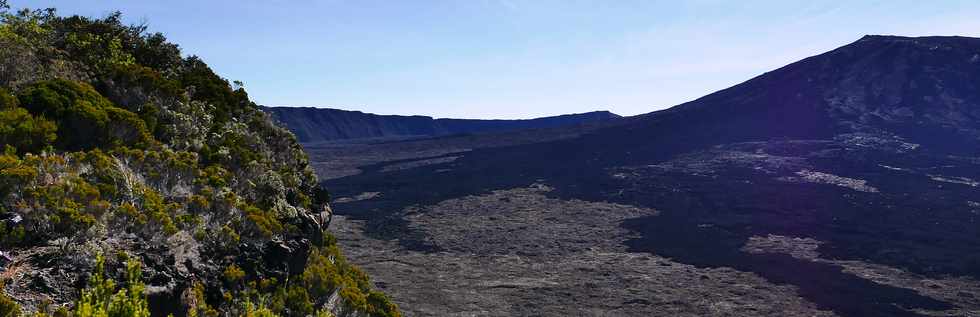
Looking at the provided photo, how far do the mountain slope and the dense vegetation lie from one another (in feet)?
53.6

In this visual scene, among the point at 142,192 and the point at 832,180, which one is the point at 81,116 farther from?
the point at 832,180

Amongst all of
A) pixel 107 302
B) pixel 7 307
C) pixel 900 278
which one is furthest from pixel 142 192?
pixel 900 278

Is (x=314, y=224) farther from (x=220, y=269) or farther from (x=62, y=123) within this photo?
(x=62, y=123)

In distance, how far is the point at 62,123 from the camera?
10.4 meters

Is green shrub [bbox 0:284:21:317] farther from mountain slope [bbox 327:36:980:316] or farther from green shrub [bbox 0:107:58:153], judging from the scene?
mountain slope [bbox 327:36:980:316]

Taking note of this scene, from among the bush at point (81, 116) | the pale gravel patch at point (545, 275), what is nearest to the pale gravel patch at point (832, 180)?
the pale gravel patch at point (545, 275)

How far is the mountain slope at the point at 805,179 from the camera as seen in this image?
101 feet

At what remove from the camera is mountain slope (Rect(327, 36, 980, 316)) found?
1209 inches

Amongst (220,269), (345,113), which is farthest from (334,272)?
(345,113)

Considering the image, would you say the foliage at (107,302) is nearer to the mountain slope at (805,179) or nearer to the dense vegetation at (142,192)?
the dense vegetation at (142,192)

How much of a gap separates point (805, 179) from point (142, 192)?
54691 mm

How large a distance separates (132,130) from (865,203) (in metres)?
47.6

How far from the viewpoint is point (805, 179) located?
2133 inches

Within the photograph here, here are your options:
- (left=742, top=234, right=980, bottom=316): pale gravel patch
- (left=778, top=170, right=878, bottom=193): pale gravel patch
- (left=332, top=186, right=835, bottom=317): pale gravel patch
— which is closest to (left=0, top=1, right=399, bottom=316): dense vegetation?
Answer: (left=332, top=186, right=835, bottom=317): pale gravel patch
